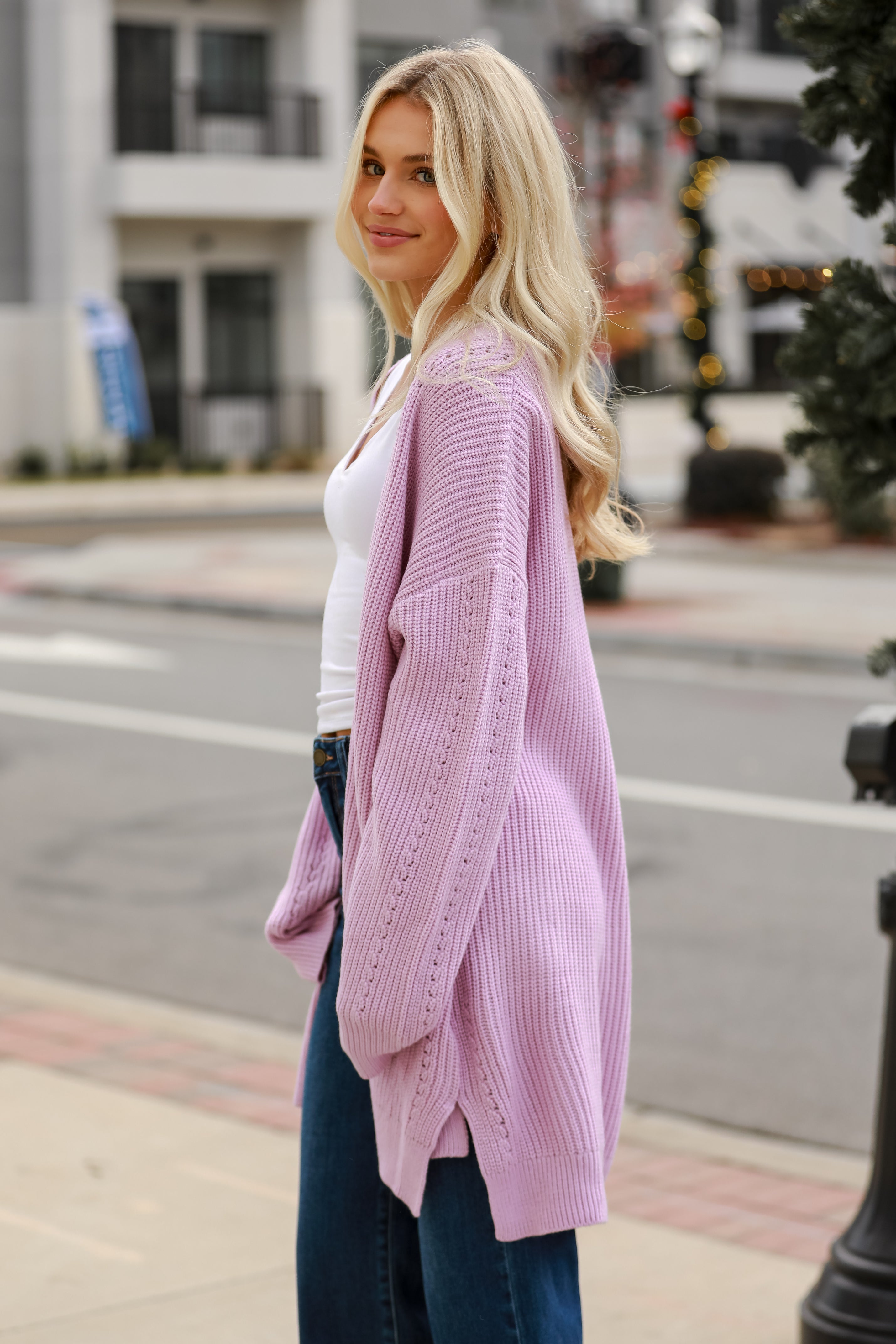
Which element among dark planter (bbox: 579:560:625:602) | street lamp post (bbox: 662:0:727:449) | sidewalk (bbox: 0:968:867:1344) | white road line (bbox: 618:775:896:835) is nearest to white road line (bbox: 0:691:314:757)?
white road line (bbox: 618:775:896:835)

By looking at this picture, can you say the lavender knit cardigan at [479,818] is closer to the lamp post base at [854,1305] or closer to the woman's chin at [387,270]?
the woman's chin at [387,270]

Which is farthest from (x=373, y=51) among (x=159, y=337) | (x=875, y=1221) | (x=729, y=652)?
(x=875, y=1221)

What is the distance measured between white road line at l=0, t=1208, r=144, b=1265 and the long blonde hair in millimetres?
2199

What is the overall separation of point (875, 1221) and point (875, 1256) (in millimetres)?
61

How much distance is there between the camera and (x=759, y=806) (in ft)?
27.7

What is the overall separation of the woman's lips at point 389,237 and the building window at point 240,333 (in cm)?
3222

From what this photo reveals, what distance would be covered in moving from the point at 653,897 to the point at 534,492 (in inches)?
193

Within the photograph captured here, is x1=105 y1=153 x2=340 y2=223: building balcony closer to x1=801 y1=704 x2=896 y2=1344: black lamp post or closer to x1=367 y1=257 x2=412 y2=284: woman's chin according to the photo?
x1=801 y1=704 x2=896 y2=1344: black lamp post

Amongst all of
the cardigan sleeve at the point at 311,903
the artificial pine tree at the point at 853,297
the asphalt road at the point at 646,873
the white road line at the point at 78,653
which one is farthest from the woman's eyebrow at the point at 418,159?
the white road line at the point at 78,653

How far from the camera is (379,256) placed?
2441 millimetres

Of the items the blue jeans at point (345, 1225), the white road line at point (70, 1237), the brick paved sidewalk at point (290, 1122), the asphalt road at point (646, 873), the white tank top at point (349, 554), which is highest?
the white tank top at point (349, 554)

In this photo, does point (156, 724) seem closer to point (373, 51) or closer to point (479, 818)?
point (479, 818)

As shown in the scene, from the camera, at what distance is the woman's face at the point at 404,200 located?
7.72 feet

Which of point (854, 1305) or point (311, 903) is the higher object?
point (311, 903)
